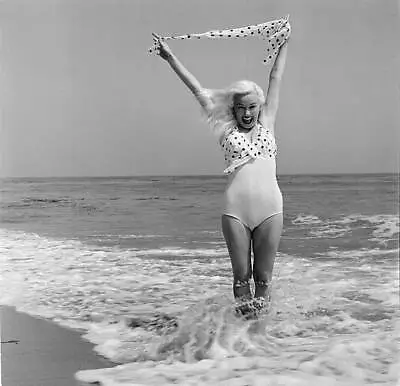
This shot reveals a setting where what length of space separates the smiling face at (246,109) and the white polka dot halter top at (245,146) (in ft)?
0.10

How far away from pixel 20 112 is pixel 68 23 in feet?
6.52

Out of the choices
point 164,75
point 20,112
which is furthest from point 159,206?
point 164,75

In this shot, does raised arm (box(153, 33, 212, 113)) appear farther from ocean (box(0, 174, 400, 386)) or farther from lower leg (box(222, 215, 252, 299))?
ocean (box(0, 174, 400, 386))

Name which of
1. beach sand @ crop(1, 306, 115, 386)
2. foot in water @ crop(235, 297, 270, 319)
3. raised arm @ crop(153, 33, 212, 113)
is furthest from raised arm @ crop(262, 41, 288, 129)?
beach sand @ crop(1, 306, 115, 386)

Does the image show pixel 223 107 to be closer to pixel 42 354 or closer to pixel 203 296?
pixel 42 354

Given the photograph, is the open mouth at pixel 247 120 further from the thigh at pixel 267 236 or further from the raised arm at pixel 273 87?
the thigh at pixel 267 236

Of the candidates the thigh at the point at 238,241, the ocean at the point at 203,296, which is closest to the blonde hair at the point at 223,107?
the thigh at the point at 238,241

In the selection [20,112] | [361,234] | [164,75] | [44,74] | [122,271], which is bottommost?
[122,271]

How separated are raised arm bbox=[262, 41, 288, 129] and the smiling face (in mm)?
57

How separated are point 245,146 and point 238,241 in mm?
399

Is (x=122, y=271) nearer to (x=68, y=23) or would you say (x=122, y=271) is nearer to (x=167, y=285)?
(x=167, y=285)

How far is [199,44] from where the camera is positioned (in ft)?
15.0

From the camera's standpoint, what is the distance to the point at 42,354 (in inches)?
110

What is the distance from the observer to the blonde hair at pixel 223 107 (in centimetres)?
275
